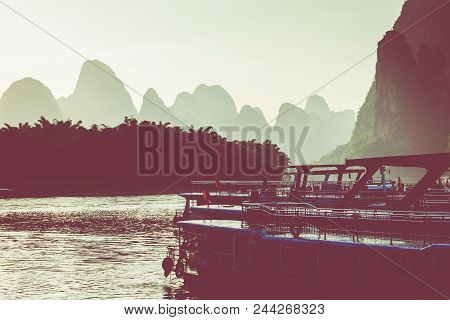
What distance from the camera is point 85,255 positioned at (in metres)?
64.2

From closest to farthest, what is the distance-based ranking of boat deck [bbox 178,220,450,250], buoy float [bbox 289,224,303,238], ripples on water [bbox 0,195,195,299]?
1. boat deck [bbox 178,220,450,250]
2. buoy float [bbox 289,224,303,238]
3. ripples on water [bbox 0,195,195,299]

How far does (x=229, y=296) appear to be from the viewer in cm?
4153

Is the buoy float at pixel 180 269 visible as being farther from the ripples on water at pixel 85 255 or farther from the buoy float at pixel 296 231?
the buoy float at pixel 296 231

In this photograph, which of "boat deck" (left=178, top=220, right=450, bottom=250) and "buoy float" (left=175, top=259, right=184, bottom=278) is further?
"buoy float" (left=175, top=259, right=184, bottom=278)

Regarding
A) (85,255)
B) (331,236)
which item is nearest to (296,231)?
(331,236)

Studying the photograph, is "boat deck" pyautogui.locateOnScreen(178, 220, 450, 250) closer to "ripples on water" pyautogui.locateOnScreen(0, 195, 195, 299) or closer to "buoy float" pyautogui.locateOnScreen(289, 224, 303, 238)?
"buoy float" pyautogui.locateOnScreen(289, 224, 303, 238)

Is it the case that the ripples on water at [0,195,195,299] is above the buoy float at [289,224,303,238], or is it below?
below

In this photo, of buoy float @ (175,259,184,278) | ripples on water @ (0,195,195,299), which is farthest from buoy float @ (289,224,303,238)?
buoy float @ (175,259,184,278)

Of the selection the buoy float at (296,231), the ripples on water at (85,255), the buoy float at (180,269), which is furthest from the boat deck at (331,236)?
the ripples on water at (85,255)

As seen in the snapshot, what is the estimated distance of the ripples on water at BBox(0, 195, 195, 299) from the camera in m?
46.8

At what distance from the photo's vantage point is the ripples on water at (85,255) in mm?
46844

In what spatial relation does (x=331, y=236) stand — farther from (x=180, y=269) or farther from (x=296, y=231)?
(x=180, y=269)
